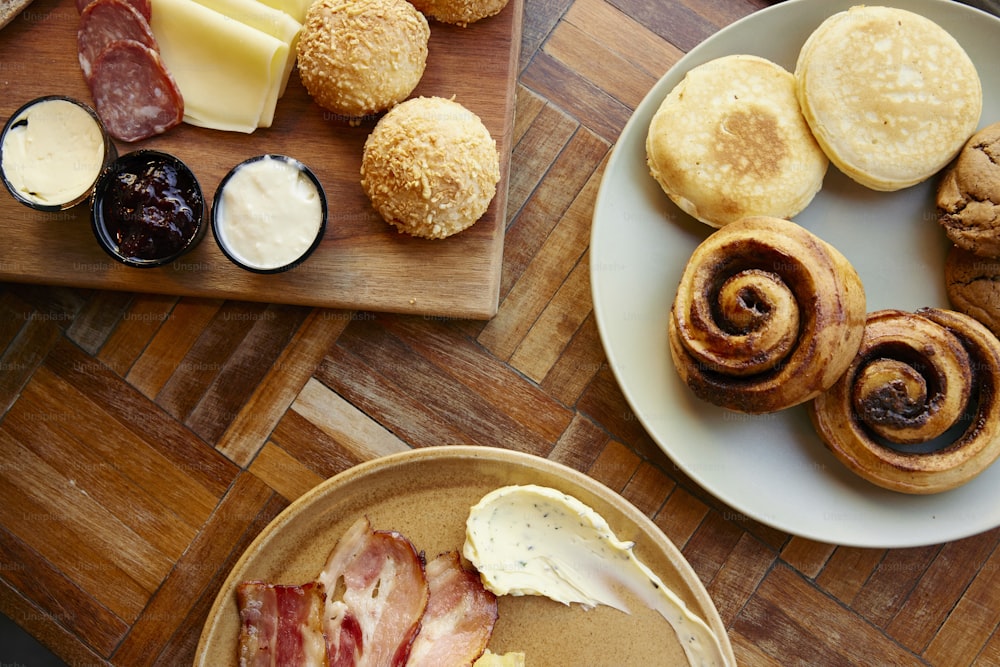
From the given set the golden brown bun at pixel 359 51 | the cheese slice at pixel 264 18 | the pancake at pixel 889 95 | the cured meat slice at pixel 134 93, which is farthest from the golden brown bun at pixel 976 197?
the cured meat slice at pixel 134 93

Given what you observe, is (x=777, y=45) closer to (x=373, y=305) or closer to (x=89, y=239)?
(x=373, y=305)

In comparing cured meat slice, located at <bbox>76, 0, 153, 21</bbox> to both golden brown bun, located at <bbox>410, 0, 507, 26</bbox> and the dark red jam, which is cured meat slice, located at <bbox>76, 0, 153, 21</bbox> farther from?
golden brown bun, located at <bbox>410, 0, 507, 26</bbox>

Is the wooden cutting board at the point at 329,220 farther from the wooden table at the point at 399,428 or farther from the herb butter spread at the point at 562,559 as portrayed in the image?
the herb butter spread at the point at 562,559

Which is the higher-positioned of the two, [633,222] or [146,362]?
[633,222]

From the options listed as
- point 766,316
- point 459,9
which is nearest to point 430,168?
point 459,9

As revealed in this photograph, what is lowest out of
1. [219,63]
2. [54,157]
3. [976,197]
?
[54,157]

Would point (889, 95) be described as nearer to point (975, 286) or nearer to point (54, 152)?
point (975, 286)

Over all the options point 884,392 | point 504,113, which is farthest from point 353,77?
point 884,392
